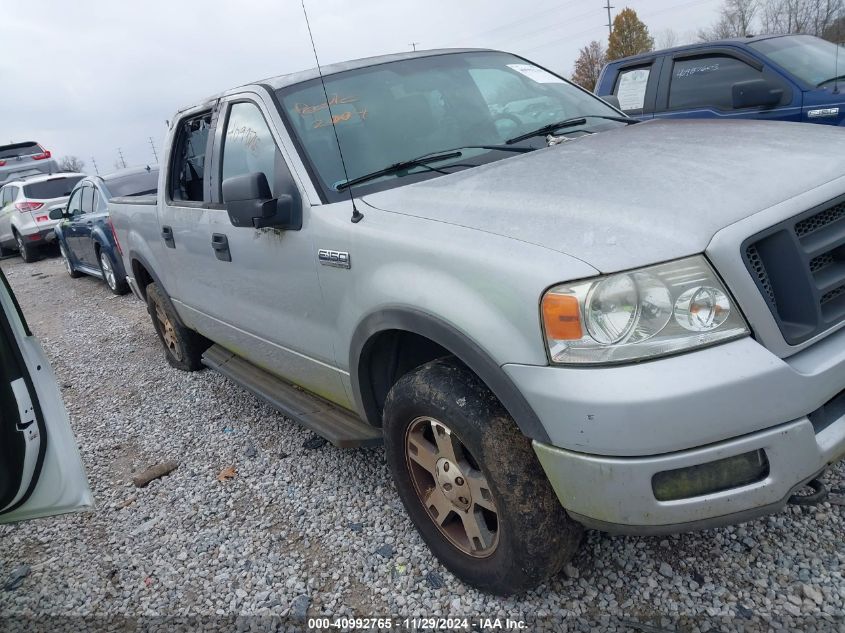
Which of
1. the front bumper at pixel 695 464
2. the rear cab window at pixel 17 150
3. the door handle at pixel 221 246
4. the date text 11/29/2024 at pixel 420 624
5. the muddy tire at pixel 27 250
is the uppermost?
the rear cab window at pixel 17 150

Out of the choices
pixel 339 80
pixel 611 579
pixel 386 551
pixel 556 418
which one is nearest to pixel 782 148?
pixel 556 418

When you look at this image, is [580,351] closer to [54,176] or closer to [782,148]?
[782,148]

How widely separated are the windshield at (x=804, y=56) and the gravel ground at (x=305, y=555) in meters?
4.71

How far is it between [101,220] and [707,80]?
7.47 meters

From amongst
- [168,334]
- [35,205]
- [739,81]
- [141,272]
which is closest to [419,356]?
[168,334]

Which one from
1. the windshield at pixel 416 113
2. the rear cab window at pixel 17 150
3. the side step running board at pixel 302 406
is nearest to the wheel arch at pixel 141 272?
the side step running board at pixel 302 406

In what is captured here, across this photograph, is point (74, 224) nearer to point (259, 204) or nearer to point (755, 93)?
point (259, 204)

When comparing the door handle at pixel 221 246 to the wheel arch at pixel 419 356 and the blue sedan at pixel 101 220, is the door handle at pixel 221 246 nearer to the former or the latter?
the wheel arch at pixel 419 356

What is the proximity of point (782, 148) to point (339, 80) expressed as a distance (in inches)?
77.1

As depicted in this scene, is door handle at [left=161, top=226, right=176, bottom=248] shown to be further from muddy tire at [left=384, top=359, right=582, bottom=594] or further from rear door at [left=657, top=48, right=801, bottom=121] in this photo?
rear door at [left=657, top=48, right=801, bottom=121]

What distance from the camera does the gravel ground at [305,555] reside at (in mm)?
2291

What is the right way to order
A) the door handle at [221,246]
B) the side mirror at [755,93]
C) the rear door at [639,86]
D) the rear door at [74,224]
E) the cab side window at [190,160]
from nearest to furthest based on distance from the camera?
the door handle at [221,246] → the cab side window at [190,160] → the side mirror at [755,93] → the rear door at [639,86] → the rear door at [74,224]

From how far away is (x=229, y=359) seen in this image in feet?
13.9

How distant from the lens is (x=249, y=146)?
334 centimetres
